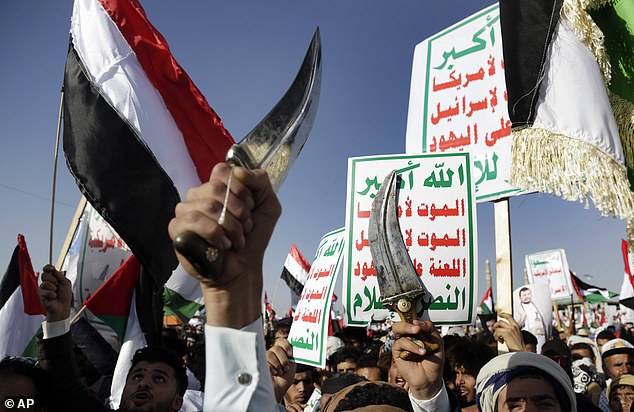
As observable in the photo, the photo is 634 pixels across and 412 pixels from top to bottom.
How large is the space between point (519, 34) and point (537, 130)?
0.54 meters

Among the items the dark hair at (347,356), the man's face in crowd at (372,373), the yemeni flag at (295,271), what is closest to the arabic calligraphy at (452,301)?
the man's face in crowd at (372,373)

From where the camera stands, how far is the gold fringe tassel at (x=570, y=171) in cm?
219

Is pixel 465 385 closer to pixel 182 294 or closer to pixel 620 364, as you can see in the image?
pixel 620 364

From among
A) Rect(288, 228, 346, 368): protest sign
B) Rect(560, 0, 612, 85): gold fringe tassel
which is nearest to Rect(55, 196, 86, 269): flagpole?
Rect(288, 228, 346, 368): protest sign

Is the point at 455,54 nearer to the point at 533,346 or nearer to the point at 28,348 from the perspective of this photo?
the point at 533,346

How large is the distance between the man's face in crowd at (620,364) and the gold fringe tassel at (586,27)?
3.44 m

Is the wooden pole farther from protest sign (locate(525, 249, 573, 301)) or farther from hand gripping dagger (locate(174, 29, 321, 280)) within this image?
protest sign (locate(525, 249, 573, 301))

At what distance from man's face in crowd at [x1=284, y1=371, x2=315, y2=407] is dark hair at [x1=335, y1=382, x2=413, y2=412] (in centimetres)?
218

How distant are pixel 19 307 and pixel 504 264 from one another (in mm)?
3889

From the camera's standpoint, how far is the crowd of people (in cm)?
86

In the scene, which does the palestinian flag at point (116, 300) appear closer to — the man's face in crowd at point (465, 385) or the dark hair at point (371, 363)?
the dark hair at point (371, 363)

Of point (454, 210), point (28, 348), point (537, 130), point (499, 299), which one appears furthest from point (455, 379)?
point (28, 348)

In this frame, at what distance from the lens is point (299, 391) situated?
3936mm

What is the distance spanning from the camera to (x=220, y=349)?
931 mm
